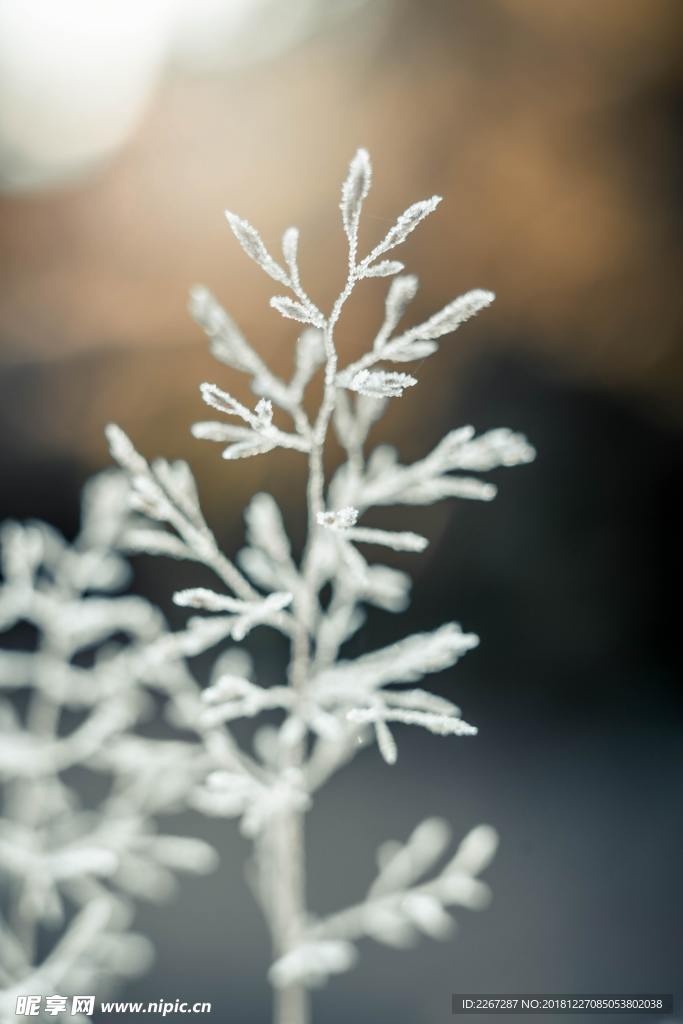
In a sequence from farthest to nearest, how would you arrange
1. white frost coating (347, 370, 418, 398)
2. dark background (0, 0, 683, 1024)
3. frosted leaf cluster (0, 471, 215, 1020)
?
dark background (0, 0, 683, 1024)
frosted leaf cluster (0, 471, 215, 1020)
white frost coating (347, 370, 418, 398)

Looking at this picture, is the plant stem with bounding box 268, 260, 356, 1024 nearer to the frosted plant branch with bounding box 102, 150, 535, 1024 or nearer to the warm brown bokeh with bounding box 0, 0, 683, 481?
the frosted plant branch with bounding box 102, 150, 535, 1024

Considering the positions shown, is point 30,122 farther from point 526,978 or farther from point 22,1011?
point 526,978

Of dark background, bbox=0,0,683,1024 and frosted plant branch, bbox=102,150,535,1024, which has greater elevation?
dark background, bbox=0,0,683,1024

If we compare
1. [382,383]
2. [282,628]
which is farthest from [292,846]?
[382,383]

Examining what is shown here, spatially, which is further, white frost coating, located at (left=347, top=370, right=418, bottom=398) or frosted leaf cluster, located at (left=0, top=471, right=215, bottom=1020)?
frosted leaf cluster, located at (left=0, top=471, right=215, bottom=1020)

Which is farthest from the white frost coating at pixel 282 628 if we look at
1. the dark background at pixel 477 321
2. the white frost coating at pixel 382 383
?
the dark background at pixel 477 321

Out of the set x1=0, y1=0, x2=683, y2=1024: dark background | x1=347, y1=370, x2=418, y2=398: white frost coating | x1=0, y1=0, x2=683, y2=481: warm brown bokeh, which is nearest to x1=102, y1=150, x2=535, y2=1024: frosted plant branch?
x1=347, y1=370, x2=418, y2=398: white frost coating

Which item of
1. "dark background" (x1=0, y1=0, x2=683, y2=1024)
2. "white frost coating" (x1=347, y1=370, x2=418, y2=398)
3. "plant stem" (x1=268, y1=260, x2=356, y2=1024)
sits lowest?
"plant stem" (x1=268, y1=260, x2=356, y2=1024)
